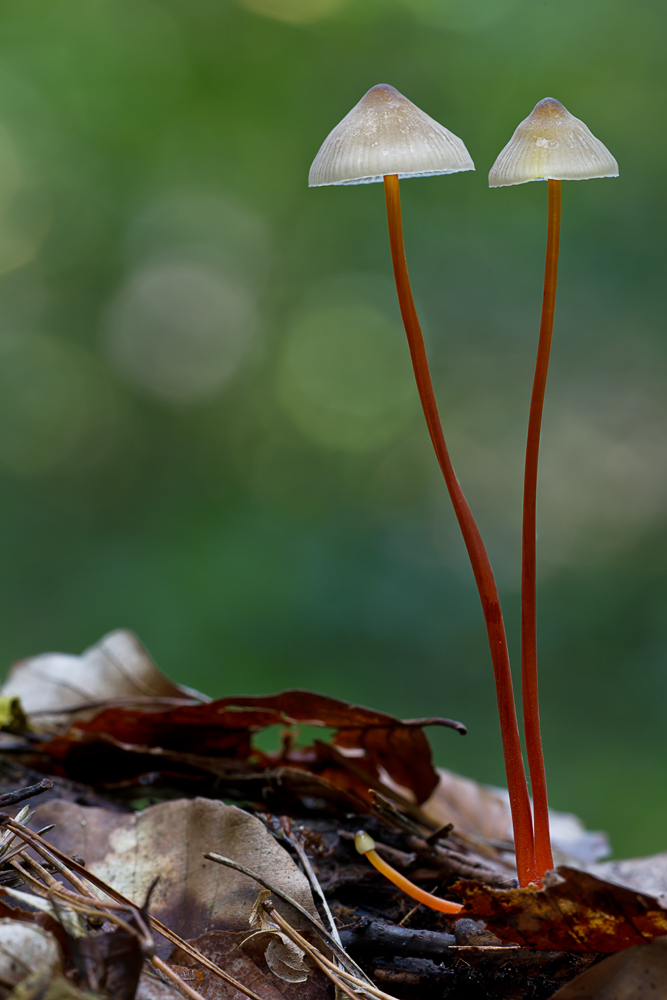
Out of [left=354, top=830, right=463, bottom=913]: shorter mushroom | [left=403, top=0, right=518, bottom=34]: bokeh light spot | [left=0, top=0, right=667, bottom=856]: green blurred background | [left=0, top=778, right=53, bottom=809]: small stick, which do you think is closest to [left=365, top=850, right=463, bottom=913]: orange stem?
[left=354, top=830, right=463, bottom=913]: shorter mushroom

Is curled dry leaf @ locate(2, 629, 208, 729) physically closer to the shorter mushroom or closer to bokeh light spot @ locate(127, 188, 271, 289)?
the shorter mushroom

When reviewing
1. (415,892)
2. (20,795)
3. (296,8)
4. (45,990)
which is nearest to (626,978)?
(415,892)

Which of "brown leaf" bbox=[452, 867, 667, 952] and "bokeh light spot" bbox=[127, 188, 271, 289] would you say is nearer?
"brown leaf" bbox=[452, 867, 667, 952]

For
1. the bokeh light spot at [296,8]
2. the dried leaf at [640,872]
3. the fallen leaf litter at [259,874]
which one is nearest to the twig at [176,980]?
the fallen leaf litter at [259,874]

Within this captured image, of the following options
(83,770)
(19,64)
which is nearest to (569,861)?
(83,770)

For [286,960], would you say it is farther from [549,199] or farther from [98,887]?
[549,199]

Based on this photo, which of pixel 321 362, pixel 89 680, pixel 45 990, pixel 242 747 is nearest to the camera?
pixel 45 990
